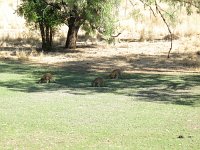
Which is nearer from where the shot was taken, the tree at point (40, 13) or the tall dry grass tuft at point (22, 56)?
the tall dry grass tuft at point (22, 56)

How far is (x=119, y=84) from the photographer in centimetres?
1912

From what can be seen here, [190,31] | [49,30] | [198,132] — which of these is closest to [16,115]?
[198,132]

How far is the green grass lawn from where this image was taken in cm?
968

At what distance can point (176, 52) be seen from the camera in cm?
3059

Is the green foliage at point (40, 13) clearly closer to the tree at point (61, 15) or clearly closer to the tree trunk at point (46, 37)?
the tree at point (61, 15)

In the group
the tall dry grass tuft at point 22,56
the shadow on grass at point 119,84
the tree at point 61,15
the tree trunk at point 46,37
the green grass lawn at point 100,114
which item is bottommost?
the shadow on grass at point 119,84

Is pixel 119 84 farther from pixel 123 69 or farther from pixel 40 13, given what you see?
pixel 40 13

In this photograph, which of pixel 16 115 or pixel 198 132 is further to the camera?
pixel 16 115

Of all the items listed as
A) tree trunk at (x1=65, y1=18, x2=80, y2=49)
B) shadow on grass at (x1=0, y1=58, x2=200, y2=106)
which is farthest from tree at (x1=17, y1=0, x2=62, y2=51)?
shadow on grass at (x1=0, y1=58, x2=200, y2=106)

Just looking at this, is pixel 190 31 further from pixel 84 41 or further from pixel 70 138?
pixel 70 138

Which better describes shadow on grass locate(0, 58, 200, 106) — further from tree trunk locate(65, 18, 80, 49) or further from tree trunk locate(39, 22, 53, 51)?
tree trunk locate(65, 18, 80, 49)

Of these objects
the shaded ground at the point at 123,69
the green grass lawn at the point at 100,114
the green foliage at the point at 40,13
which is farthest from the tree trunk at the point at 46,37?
the green grass lawn at the point at 100,114

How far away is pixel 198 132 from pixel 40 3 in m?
20.4

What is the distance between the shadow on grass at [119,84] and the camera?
1607 centimetres
